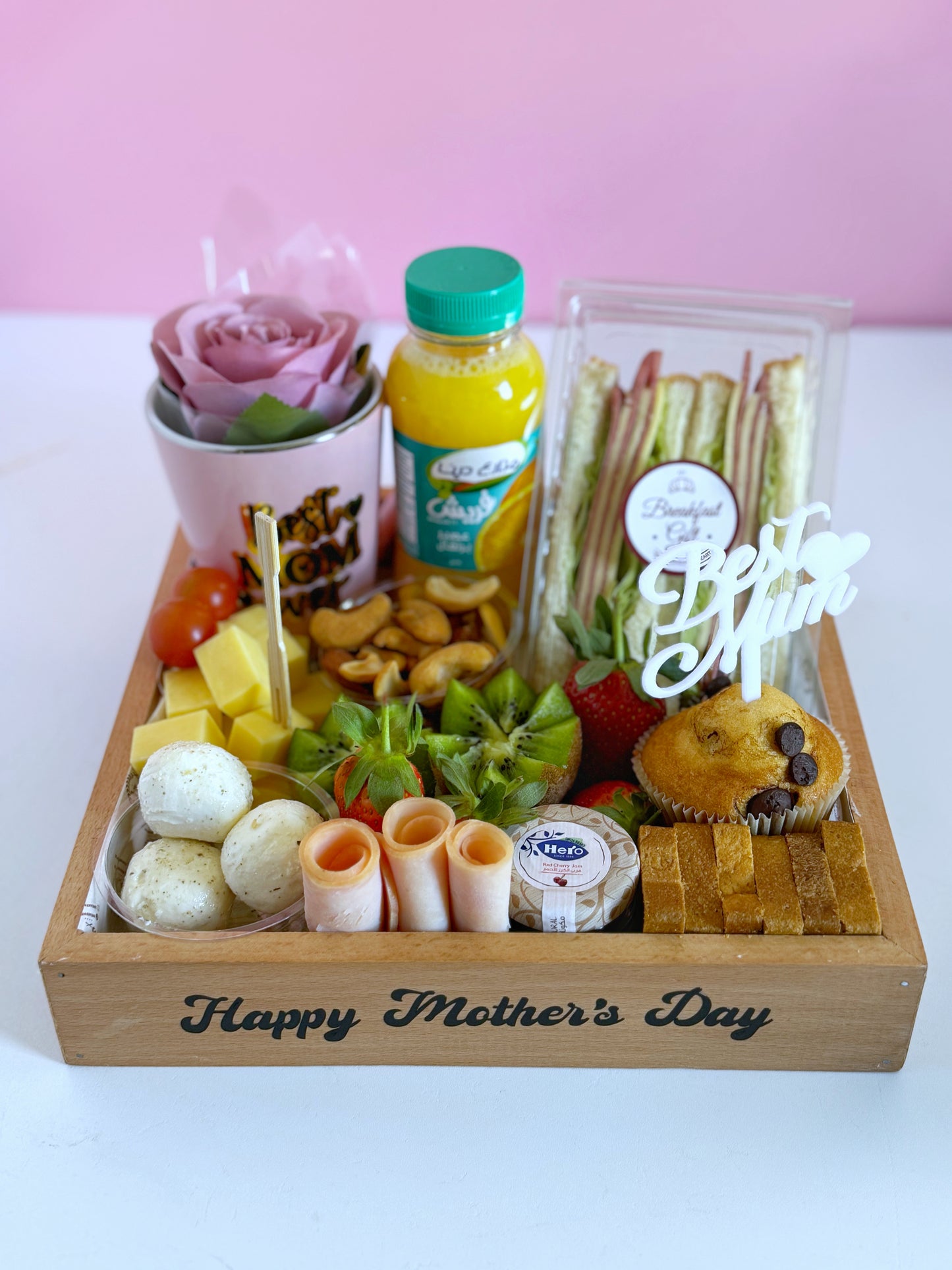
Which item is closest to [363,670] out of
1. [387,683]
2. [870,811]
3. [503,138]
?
[387,683]

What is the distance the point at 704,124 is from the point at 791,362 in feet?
2.29

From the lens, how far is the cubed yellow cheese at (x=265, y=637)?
1.14 meters

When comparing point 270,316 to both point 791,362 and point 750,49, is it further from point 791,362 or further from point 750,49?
point 750,49

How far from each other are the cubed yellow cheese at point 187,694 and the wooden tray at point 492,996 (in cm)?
20

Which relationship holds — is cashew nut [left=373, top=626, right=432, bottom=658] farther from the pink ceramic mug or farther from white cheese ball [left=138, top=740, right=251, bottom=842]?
white cheese ball [left=138, top=740, right=251, bottom=842]

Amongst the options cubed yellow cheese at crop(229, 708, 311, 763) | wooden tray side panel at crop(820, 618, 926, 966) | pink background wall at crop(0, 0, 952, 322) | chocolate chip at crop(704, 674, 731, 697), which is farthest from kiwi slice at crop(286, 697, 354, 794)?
pink background wall at crop(0, 0, 952, 322)

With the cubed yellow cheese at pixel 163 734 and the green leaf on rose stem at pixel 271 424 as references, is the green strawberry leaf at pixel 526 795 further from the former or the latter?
the green leaf on rose stem at pixel 271 424

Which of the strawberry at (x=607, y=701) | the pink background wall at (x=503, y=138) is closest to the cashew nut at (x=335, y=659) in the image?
the strawberry at (x=607, y=701)

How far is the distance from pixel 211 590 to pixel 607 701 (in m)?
0.42

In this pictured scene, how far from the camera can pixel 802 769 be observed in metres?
0.91

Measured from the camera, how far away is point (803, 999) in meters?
0.84

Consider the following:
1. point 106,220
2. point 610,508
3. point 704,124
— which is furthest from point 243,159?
point 610,508

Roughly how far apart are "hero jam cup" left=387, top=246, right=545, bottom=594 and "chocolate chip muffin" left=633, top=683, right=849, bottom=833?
0.35m

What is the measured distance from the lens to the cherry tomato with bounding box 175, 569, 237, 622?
116cm
